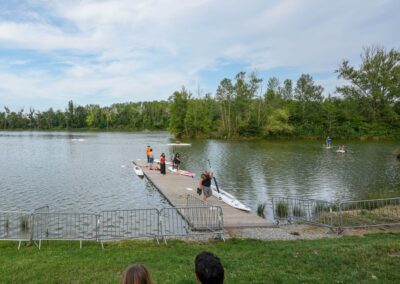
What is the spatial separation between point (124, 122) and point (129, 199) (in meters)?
148

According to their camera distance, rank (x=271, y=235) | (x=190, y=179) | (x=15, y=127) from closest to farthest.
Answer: (x=271, y=235)
(x=190, y=179)
(x=15, y=127)

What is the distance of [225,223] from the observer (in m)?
13.4

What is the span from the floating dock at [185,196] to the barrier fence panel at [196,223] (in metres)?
0.72

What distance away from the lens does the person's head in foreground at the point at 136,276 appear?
3281mm

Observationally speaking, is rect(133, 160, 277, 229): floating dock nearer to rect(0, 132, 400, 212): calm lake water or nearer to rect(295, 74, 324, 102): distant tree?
rect(0, 132, 400, 212): calm lake water

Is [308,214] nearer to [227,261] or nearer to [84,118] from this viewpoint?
[227,261]

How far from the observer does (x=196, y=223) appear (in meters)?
13.0

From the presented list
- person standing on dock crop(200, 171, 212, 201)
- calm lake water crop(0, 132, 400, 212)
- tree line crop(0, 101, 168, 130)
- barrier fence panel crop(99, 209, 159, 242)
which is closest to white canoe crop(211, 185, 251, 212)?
person standing on dock crop(200, 171, 212, 201)

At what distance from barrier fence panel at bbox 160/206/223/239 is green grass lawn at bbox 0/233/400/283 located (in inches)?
54.2

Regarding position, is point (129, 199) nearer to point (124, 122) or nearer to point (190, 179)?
point (190, 179)

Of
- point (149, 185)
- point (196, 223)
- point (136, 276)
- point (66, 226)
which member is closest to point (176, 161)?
point (149, 185)

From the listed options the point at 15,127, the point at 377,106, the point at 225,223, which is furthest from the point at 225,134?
the point at 15,127

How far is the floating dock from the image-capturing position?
1355 cm

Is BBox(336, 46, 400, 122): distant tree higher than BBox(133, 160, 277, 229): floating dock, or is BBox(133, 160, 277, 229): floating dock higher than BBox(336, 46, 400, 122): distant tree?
BBox(336, 46, 400, 122): distant tree
